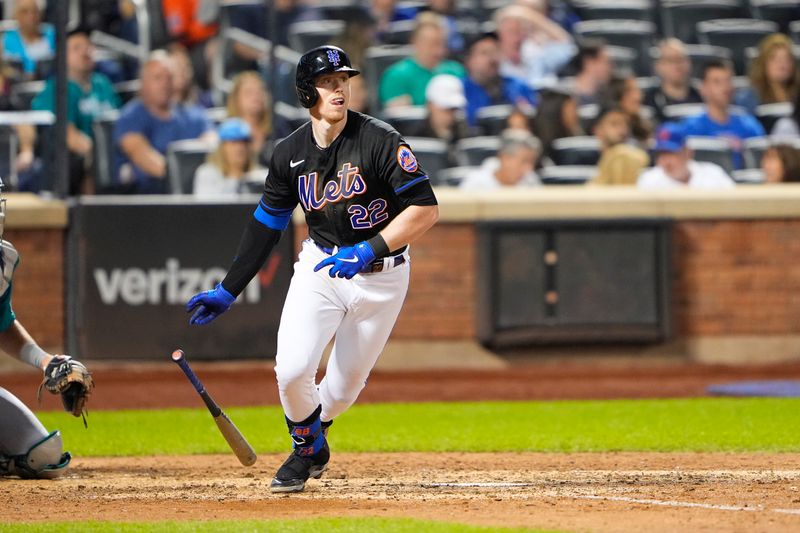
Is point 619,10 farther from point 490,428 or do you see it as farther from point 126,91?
point 490,428

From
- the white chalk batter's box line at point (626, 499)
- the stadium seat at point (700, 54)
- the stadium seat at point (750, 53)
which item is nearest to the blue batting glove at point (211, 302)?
the white chalk batter's box line at point (626, 499)

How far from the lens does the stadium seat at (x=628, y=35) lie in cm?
1392

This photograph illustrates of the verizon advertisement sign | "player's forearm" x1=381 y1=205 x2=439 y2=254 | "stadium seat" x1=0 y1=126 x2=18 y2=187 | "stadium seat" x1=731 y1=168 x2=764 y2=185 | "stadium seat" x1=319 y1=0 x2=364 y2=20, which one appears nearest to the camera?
"player's forearm" x1=381 y1=205 x2=439 y2=254

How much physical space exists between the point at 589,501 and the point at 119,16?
8.94m

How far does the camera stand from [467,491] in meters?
5.87

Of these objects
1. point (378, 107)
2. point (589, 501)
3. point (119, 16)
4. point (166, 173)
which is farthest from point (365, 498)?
point (119, 16)

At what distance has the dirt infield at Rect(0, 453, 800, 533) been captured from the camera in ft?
16.7

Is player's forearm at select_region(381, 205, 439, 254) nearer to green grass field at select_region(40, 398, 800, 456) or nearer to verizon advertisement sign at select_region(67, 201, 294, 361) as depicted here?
green grass field at select_region(40, 398, 800, 456)

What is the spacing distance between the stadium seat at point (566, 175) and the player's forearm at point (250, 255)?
637 centimetres

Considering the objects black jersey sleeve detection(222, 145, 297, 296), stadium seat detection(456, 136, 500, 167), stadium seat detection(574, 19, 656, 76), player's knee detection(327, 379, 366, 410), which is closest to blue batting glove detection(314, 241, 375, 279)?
black jersey sleeve detection(222, 145, 297, 296)

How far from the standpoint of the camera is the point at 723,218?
38.1 feet

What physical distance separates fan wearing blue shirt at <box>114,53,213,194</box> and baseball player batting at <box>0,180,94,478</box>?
515cm

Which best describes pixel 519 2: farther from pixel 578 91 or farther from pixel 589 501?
pixel 589 501

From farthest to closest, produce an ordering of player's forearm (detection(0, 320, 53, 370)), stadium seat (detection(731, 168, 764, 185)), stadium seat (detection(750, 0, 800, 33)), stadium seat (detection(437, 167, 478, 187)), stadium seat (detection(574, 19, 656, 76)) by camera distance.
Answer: stadium seat (detection(750, 0, 800, 33)) < stadium seat (detection(574, 19, 656, 76)) < stadium seat (detection(731, 168, 764, 185)) < stadium seat (detection(437, 167, 478, 187)) < player's forearm (detection(0, 320, 53, 370))
